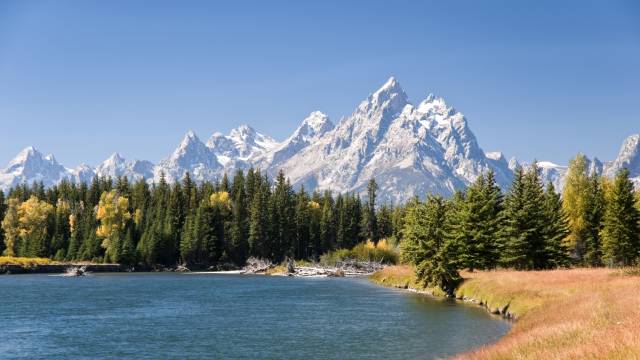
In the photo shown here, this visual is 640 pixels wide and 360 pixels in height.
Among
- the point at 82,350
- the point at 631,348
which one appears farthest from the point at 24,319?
the point at 631,348

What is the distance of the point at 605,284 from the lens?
49.0 m

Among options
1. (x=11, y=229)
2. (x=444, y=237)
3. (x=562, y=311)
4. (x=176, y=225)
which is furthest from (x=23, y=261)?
(x=562, y=311)

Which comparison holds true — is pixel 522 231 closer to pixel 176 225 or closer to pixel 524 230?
pixel 524 230

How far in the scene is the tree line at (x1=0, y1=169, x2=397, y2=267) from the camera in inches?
6181

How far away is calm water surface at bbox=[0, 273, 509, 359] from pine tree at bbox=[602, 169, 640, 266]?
3162cm

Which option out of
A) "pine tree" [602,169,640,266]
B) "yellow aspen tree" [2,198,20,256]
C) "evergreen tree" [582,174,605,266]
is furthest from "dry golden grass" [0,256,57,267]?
"pine tree" [602,169,640,266]

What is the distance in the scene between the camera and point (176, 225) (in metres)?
Answer: 167

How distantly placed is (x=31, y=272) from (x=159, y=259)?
1193 inches

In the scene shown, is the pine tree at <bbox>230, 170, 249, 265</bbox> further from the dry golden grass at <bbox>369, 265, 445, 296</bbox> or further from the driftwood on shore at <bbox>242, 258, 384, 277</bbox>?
the dry golden grass at <bbox>369, 265, 445, 296</bbox>

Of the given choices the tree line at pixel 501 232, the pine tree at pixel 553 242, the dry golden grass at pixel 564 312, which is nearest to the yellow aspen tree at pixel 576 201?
the tree line at pixel 501 232

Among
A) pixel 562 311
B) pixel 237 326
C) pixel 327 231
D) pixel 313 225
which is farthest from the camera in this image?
pixel 313 225

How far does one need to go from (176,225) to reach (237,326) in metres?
121

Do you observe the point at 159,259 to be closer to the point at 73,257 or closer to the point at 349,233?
the point at 73,257

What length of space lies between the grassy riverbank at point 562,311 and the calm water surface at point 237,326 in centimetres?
309
